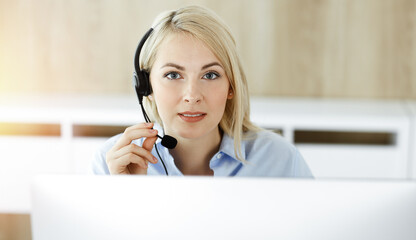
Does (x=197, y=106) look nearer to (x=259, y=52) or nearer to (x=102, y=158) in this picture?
(x=102, y=158)

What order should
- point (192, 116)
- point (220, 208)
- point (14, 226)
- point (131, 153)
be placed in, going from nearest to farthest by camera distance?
point (220, 208)
point (131, 153)
point (192, 116)
point (14, 226)

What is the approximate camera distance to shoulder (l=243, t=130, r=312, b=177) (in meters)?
1.19

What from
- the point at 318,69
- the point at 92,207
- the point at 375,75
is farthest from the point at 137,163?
the point at 375,75

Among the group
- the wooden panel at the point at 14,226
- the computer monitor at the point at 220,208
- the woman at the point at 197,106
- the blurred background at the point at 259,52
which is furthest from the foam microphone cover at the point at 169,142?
the wooden panel at the point at 14,226

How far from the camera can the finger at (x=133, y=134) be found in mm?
1074

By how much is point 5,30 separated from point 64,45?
360mm

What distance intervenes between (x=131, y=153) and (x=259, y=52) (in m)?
1.46

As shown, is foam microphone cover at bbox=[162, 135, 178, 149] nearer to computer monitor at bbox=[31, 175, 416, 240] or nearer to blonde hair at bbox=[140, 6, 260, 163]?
blonde hair at bbox=[140, 6, 260, 163]

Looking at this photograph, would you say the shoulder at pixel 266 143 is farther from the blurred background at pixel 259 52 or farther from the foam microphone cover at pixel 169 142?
the blurred background at pixel 259 52

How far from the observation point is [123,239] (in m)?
0.61

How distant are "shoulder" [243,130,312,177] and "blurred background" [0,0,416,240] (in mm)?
1007

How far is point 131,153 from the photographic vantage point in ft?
3.44

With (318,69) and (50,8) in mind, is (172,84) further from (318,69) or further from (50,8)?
(50,8)

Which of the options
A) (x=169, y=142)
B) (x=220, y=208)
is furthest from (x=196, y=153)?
(x=220, y=208)
